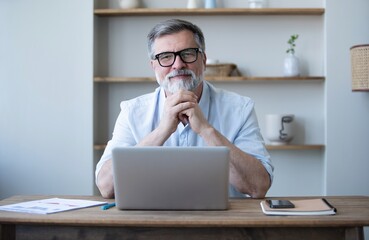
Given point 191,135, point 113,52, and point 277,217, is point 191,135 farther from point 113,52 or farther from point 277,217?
point 113,52

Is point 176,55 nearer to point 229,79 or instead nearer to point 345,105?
point 229,79

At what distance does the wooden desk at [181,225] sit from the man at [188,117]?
44 cm

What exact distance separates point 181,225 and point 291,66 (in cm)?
262

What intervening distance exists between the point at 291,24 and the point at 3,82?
2225mm

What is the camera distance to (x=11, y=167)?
397 cm

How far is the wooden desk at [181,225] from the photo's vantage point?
1398mm

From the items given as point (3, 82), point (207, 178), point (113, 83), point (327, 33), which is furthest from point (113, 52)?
point (207, 178)

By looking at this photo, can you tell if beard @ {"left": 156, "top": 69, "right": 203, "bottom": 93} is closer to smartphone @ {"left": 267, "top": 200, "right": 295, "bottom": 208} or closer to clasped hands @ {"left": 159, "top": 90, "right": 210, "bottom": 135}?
clasped hands @ {"left": 159, "top": 90, "right": 210, "bottom": 135}

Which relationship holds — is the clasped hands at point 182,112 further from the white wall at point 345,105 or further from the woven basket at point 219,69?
the white wall at point 345,105

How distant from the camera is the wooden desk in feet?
4.59

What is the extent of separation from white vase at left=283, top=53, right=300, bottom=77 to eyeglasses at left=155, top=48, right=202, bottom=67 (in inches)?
69.9

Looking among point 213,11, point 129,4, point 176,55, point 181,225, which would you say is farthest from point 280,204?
point 129,4

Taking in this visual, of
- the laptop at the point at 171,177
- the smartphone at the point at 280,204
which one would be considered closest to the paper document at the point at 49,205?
the laptop at the point at 171,177

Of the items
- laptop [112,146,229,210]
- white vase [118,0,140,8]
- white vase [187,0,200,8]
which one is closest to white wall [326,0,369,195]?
white vase [187,0,200,8]
